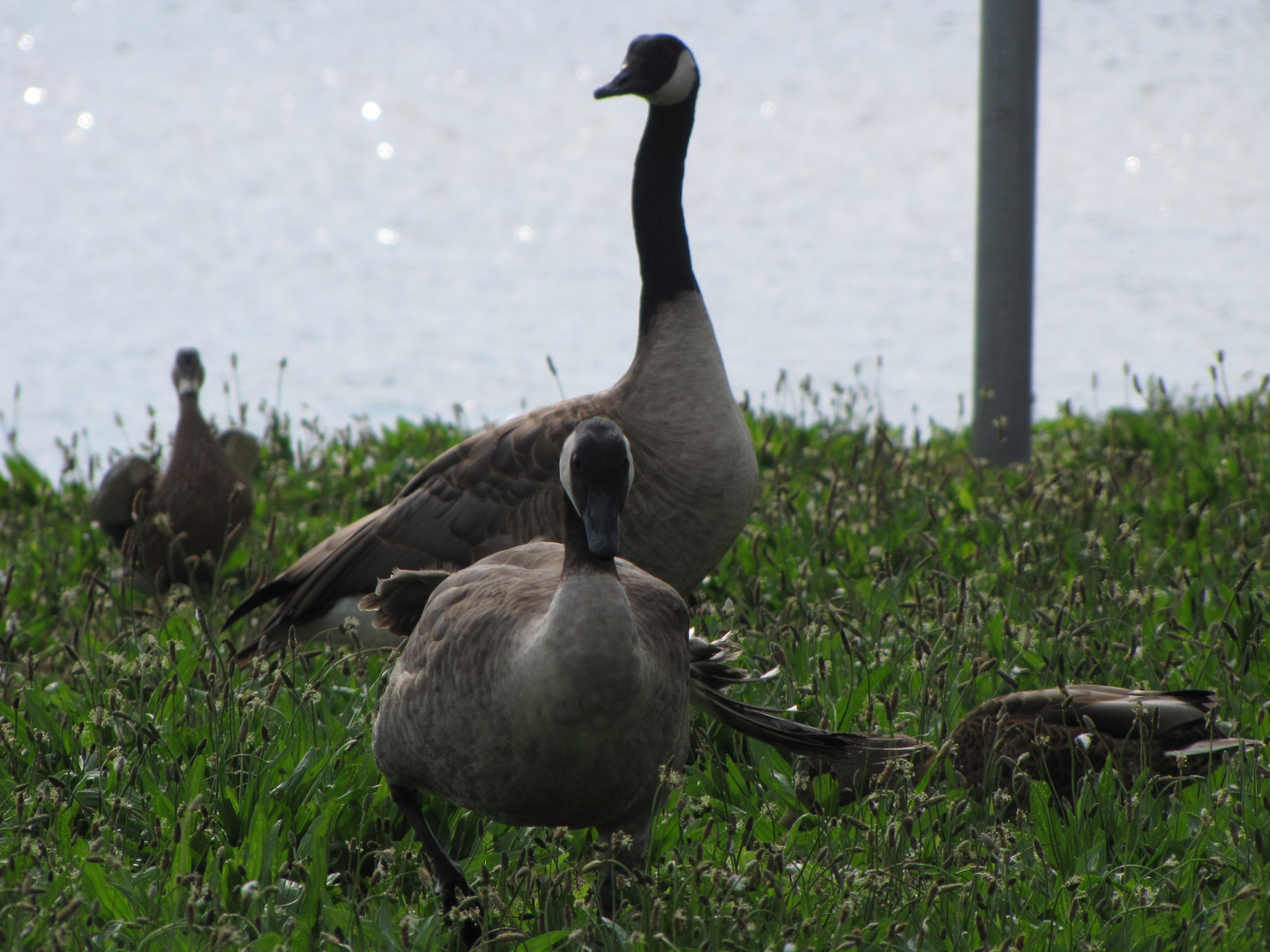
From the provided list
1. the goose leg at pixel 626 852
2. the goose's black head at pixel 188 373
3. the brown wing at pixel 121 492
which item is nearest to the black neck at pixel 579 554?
the goose leg at pixel 626 852

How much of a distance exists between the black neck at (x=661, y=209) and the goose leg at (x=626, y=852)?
2025 mm

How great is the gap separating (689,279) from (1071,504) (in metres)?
1.89

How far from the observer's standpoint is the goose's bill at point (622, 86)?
14.3 ft

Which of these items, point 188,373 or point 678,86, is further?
point 188,373

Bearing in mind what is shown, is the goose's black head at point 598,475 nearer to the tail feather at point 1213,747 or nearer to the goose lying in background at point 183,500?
the tail feather at point 1213,747

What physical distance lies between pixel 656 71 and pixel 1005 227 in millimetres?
2474

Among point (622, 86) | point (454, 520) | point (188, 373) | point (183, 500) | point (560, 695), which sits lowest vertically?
point (560, 695)

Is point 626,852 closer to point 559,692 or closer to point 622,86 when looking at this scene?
point 559,692

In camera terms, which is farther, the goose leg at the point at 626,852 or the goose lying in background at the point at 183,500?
the goose lying in background at the point at 183,500

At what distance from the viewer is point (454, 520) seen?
427cm

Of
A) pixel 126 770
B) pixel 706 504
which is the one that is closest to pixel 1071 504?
pixel 706 504

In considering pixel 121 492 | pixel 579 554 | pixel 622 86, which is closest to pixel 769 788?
pixel 579 554

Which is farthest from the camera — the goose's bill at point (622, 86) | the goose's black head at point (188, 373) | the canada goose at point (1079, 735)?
the goose's black head at point (188, 373)

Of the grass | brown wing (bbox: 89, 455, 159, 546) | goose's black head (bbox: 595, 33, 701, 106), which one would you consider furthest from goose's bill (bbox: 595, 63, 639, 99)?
brown wing (bbox: 89, 455, 159, 546)
